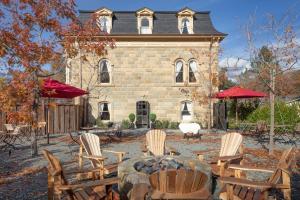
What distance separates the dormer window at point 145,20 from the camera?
81.4ft

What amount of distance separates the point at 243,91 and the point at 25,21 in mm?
12611

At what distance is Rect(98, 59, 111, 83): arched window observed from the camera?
24.4m

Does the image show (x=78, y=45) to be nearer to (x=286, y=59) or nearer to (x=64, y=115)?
(x=286, y=59)

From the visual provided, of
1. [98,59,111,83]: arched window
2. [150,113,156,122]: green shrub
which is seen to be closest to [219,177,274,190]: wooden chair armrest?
[150,113,156,122]: green shrub

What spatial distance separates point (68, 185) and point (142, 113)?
2008 cm

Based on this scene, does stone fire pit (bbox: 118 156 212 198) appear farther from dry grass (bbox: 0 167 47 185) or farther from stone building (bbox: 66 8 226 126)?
stone building (bbox: 66 8 226 126)

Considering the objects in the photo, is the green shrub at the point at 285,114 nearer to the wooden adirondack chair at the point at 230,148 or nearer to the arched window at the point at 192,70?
the arched window at the point at 192,70

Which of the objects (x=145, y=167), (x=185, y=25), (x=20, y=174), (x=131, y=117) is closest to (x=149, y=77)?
(x=131, y=117)

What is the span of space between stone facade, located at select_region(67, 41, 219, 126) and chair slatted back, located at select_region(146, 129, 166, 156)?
607 inches

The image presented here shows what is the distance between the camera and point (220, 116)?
72.5 feet

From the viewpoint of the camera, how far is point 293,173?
27.3 feet

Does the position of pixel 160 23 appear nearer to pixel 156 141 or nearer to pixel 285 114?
pixel 285 114

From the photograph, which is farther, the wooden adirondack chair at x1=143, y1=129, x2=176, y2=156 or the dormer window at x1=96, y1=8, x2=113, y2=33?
the dormer window at x1=96, y1=8, x2=113, y2=33

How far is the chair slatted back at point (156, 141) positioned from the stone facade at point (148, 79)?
15420 mm
